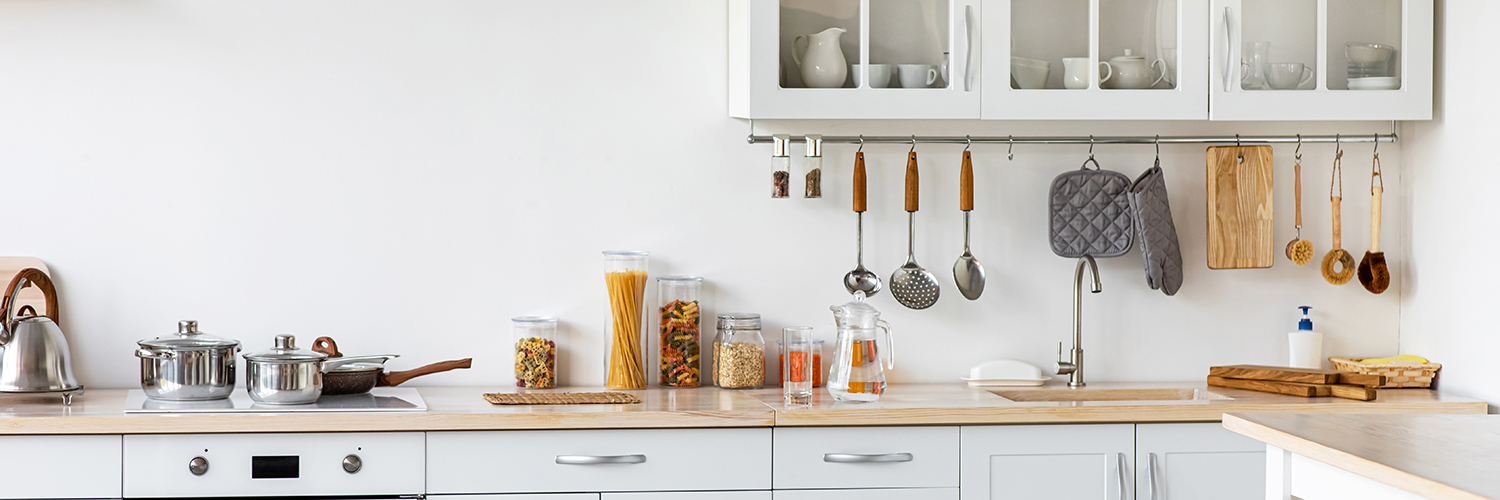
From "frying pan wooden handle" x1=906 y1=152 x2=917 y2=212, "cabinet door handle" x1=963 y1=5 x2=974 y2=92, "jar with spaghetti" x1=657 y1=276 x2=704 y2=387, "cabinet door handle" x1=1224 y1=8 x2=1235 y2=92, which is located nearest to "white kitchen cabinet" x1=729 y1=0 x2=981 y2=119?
"cabinet door handle" x1=963 y1=5 x2=974 y2=92

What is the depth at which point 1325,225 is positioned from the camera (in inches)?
113

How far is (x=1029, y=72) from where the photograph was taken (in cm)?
256

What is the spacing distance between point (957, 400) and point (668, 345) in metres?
0.68

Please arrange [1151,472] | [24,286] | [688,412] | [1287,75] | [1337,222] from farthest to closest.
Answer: [1337,222] < [1287,75] < [24,286] < [1151,472] < [688,412]

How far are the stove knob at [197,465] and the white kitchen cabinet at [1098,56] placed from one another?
5.70 ft

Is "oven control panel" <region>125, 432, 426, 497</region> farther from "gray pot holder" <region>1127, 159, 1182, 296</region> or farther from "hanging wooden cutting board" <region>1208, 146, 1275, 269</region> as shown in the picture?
"hanging wooden cutting board" <region>1208, 146, 1275, 269</region>

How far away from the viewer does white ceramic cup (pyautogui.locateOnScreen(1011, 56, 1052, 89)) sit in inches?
101

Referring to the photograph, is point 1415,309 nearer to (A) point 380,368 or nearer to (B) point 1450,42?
(B) point 1450,42

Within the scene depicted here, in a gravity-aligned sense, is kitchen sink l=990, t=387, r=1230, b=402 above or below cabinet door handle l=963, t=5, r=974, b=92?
below

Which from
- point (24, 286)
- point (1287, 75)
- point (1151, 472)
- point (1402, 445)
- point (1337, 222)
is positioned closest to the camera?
point (1402, 445)

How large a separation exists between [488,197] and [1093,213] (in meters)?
1.44

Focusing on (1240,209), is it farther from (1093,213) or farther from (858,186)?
(858,186)

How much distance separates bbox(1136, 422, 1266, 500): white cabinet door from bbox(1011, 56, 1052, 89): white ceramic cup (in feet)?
2.59

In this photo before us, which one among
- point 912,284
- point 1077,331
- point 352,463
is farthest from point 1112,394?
point 352,463
